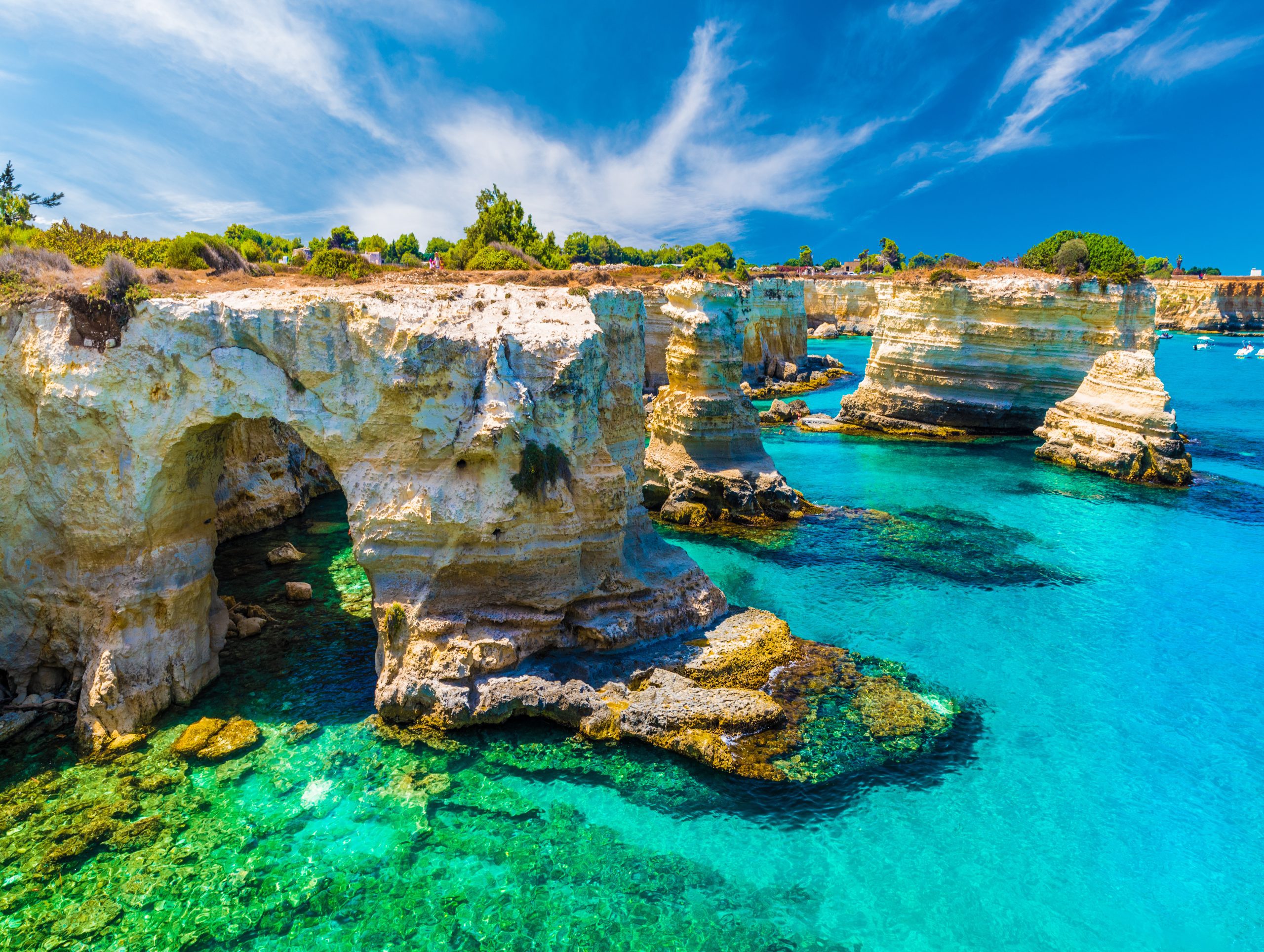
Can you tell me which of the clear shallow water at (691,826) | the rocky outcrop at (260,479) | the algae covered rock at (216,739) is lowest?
the clear shallow water at (691,826)

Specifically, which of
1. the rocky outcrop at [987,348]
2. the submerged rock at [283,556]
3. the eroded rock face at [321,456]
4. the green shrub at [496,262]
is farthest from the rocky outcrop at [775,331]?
the eroded rock face at [321,456]

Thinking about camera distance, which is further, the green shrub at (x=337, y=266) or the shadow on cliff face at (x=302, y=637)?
the green shrub at (x=337, y=266)

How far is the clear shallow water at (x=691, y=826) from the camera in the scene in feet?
28.3

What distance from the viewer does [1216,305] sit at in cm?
10506

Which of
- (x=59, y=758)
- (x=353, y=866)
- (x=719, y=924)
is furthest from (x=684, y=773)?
(x=59, y=758)

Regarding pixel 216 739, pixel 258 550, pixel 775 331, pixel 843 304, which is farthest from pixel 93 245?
pixel 843 304

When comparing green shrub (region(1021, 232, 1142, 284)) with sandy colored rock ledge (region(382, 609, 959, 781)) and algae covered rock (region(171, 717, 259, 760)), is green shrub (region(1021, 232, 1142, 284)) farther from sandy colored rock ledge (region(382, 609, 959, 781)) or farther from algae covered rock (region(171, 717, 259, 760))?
algae covered rock (region(171, 717, 259, 760))

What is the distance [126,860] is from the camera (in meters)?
9.17

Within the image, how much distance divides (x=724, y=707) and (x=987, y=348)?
102 ft

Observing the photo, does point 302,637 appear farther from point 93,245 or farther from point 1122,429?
point 1122,429

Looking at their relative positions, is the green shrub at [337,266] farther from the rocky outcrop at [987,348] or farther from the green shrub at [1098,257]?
the green shrub at [1098,257]

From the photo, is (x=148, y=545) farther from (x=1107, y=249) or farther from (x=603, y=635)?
(x=1107, y=249)

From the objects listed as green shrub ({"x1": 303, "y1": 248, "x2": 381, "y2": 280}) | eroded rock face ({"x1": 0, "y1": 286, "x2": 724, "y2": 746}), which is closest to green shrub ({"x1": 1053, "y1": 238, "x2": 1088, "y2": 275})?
eroded rock face ({"x1": 0, "y1": 286, "x2": 724, "y2": 746})

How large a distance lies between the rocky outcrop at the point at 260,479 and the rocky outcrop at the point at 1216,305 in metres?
126
